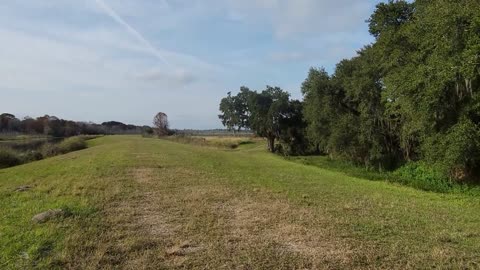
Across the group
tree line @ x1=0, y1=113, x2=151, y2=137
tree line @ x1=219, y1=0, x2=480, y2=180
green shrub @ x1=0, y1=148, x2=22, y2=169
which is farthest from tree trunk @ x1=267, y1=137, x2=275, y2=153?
tree line @ x1=0, y1=113, x2=151, y2=137

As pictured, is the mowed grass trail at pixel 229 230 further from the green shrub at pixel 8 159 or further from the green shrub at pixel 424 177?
the green shrub at pixel 8 159

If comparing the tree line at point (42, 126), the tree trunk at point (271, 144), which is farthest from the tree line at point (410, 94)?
the tree line at point (42, 126)

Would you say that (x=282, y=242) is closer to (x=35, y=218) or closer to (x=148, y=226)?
(x=148, y=226)

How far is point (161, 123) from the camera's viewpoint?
404 feet

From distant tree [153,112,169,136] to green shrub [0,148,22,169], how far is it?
79.0m

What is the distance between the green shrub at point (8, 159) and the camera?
39463 mm

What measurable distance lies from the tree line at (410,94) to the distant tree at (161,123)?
8272cm

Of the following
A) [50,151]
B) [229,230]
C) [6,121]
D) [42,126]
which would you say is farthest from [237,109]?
[6,121]

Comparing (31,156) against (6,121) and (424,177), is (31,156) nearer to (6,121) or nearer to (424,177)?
(424,177)

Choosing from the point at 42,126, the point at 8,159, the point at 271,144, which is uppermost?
the point at 42,126

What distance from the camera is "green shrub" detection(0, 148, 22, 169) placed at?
129 ft

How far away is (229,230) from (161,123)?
385ft

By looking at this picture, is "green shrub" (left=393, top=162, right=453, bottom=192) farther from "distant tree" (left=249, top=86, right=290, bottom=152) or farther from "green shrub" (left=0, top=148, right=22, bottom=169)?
"green shrub" (left=0, top=148, right=22, bottom=169)

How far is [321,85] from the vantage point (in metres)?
39.4
